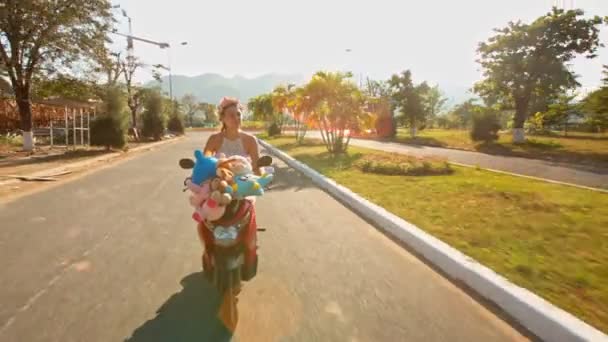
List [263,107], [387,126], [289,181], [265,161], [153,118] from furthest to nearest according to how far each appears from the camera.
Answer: [387,126], [263,107], [153,118], [289,181], [265,161]

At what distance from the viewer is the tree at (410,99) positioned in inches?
1455

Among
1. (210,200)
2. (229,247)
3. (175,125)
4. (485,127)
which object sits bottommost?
(229,247)

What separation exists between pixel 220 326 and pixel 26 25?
66.5ft

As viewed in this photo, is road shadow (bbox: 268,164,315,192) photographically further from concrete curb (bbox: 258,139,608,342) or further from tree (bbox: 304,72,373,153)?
tree (bbox: 304,72,373,153)

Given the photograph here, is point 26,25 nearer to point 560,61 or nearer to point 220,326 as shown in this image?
point 220,326

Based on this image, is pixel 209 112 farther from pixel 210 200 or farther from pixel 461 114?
→ pixel 210 200

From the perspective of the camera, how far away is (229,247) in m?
3.30

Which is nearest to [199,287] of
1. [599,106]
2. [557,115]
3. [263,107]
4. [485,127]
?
[599,106]

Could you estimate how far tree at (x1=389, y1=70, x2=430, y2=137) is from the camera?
121 feet

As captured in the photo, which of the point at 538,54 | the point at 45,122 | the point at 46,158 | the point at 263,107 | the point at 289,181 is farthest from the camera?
the point at 263,107

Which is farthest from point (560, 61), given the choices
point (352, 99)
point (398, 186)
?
point (398, 186)

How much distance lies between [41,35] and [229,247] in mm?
20496

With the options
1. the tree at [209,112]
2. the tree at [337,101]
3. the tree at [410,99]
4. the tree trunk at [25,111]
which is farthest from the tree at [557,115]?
the tree at [209,112]

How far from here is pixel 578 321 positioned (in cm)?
307
